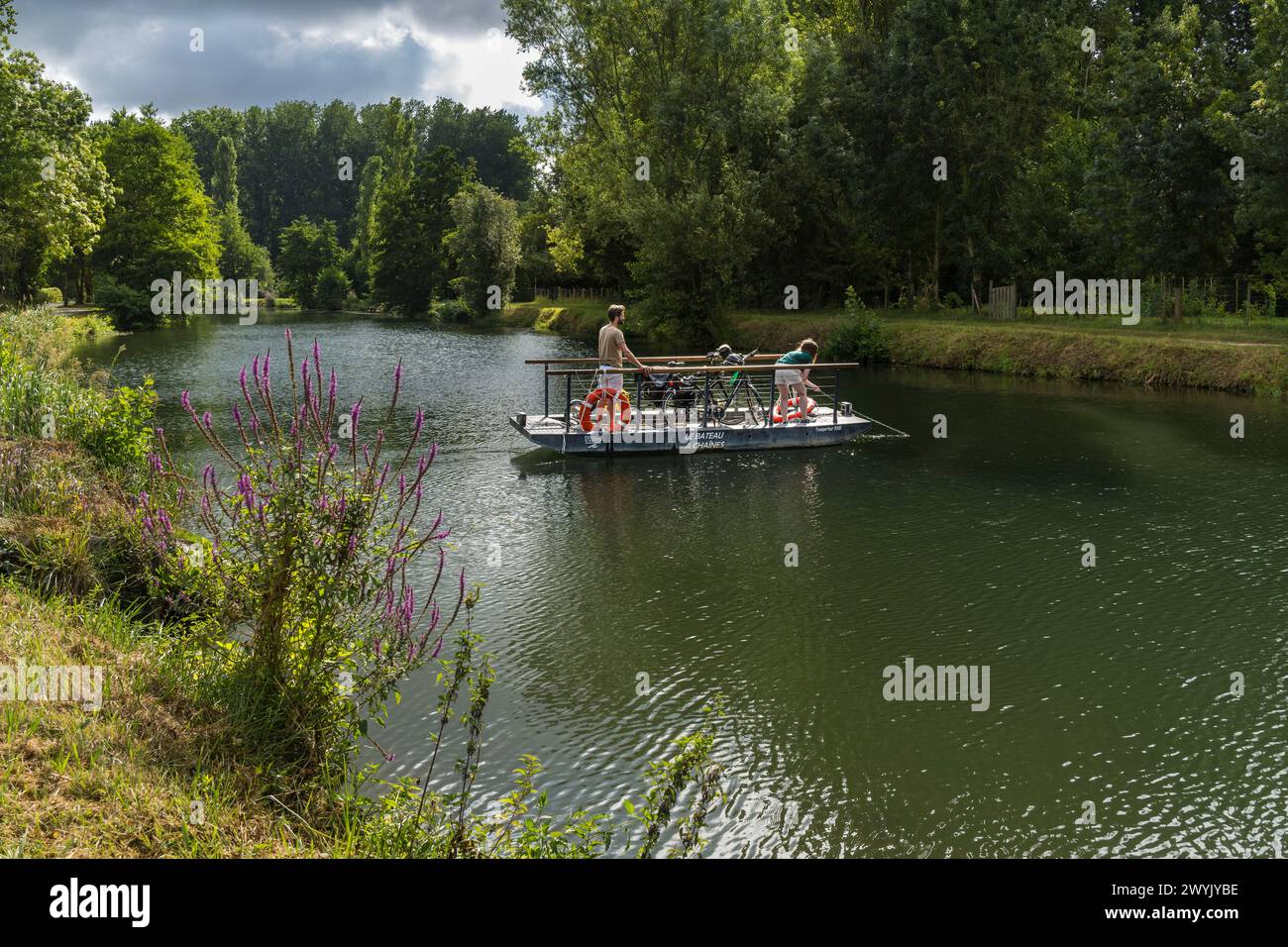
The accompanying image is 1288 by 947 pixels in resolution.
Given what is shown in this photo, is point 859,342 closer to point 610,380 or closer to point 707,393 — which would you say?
point 707,393

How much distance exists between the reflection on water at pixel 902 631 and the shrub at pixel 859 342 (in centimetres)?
1807

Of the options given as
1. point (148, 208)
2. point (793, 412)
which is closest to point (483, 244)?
point (148, 208)

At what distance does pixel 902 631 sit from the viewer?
11836mm

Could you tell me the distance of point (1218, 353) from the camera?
32.6 m

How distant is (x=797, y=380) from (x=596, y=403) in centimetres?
434

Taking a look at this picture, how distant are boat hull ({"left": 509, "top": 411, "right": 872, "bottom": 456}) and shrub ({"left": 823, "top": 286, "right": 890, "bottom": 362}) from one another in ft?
63.1

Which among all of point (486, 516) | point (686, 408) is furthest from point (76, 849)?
point (686, 408)

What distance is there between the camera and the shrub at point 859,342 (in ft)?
139

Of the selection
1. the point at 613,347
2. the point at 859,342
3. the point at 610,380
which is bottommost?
the point at 610,380

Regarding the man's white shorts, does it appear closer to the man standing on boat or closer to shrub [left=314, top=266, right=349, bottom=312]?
the man standing on boat

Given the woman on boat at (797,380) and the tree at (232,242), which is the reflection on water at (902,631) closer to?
the woman on boat at (797,380)

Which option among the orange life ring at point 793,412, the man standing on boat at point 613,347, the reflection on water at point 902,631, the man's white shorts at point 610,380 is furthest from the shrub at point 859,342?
the man standing on boat at point 613,347
